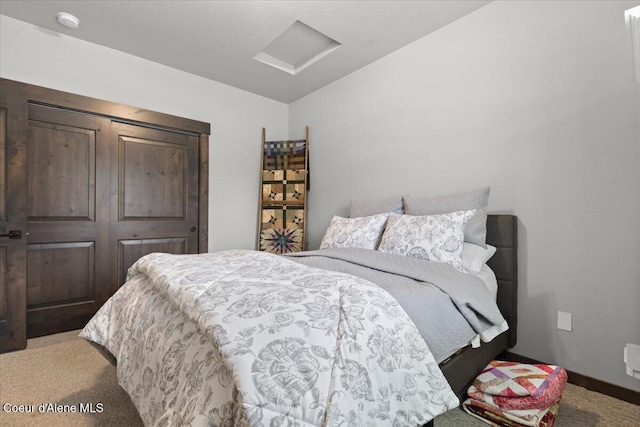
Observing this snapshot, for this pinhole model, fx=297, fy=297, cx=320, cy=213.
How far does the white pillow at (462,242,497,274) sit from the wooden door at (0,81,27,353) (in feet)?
A: 10.3

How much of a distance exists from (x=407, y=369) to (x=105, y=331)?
5.18 feet

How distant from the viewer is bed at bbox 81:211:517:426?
0.71 meters

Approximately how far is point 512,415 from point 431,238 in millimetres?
916

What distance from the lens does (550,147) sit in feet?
6.09

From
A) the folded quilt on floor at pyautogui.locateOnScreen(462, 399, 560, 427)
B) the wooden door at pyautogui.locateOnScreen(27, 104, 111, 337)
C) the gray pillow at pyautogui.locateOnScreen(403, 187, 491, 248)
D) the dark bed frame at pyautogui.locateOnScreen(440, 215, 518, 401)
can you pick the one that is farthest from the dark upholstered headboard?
the wooden door at pyautogui.locateOnScreen(27, 104, 111, 337)

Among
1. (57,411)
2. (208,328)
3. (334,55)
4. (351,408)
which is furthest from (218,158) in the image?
(351,408)

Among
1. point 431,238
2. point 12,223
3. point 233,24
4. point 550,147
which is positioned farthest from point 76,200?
point 550,147

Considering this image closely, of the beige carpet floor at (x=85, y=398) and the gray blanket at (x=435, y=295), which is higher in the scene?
the gray blanket at (x=435, y=295)

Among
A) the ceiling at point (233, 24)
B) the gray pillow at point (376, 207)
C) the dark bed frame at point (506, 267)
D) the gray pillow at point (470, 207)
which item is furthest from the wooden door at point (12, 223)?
the dark bed frame at point (506, 267)

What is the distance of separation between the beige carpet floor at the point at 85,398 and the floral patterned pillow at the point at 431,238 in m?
0.80

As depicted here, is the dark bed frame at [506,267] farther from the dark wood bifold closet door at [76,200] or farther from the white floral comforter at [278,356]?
the dark wood bifold closet door at [76,200]

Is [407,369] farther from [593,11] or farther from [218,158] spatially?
[218,158]

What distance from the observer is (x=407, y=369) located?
0.94m

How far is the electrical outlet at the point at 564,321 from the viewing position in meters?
1.78
